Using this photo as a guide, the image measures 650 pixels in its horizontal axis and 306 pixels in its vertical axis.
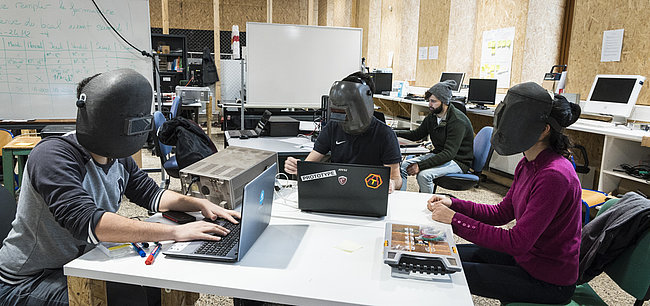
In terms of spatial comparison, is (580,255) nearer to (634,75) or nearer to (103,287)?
(103,287)

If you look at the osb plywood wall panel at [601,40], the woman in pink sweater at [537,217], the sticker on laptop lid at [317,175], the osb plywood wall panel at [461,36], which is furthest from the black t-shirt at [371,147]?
the osb plywood wall panel at [461,36]

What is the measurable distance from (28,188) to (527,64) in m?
5.71

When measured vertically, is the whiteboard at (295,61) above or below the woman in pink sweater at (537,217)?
above

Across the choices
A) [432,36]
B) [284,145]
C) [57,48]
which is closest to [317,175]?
[284,145]

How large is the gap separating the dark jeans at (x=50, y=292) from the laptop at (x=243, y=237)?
0.84ft

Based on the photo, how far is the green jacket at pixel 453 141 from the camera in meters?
3.81

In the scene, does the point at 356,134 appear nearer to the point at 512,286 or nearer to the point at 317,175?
the point at 317,175

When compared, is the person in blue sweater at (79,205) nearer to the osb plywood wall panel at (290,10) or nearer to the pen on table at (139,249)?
the pen on table at (139,249)

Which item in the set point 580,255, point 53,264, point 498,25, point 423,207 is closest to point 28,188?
point 53,264

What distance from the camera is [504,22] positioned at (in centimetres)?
607

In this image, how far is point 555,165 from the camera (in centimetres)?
158

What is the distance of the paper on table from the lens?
154 cm

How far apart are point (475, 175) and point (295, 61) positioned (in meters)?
2.40

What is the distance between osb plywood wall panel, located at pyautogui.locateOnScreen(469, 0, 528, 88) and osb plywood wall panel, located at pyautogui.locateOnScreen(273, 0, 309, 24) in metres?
6.32
